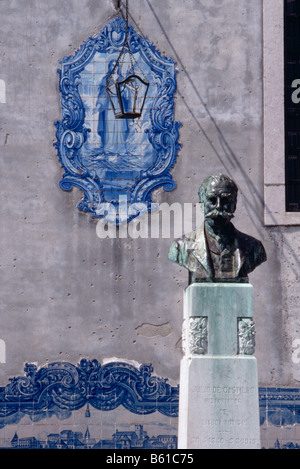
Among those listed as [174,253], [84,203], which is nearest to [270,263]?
[84,203]

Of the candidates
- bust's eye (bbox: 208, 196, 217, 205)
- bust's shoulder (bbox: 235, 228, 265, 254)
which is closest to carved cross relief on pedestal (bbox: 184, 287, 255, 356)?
bust's shoulder (bbox: 235, 228, 265, 254)

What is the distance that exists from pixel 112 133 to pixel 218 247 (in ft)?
13.1

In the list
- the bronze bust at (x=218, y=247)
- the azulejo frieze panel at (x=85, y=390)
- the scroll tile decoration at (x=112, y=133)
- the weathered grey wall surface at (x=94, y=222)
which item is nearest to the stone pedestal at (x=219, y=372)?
the bronze bust at (x=218, y=247)

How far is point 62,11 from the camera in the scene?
15195 millimetres

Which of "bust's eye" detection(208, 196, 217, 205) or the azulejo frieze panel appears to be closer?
"bust's eye" detection(208, 196, 217, 205)

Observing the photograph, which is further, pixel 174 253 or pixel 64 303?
pixel 64 303

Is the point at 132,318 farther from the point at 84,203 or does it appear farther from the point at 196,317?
the point at 196,317

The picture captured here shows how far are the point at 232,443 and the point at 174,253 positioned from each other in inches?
70.2

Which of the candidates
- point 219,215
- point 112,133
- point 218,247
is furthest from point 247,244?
point 112,133

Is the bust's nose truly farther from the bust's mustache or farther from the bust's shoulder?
the bust's shoulder

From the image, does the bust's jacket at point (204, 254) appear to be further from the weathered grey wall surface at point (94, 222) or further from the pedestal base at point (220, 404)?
the weathered grey wall surface at point (94, 222)

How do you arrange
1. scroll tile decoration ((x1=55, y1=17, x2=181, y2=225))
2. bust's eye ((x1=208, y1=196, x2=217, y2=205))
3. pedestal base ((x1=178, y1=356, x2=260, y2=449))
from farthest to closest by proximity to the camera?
scroll tile decoration ((x1=55, y1=17, x2=181, y2=225)), bust's eye ((x1=208, y1=196, x2=217, y2=205)), pedestal base ((x1=178, y1=356, x2=260, y2=449))

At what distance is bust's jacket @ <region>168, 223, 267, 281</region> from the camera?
11289 millimetres

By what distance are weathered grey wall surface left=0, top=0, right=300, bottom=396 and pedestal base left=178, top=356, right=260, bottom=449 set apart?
3.59 m
